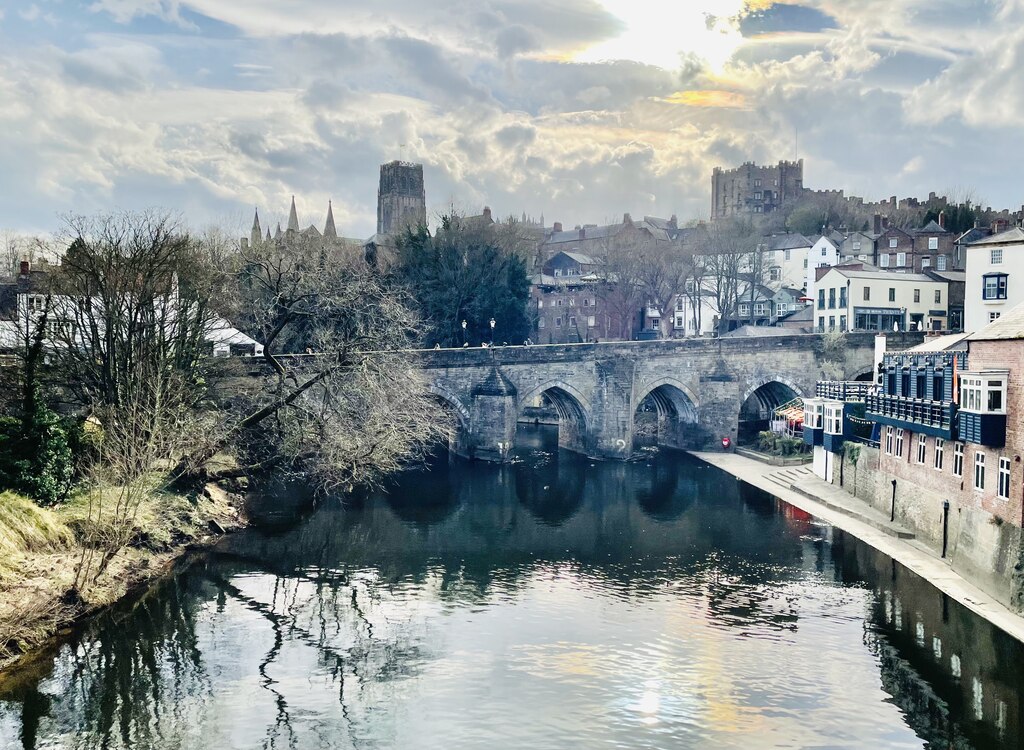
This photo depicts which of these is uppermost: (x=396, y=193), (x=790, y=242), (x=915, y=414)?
(x=396, y=193)

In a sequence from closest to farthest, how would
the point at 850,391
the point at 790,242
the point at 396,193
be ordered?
1. the point at 850,391
2. the point at 790,242
3. the point at 396,193

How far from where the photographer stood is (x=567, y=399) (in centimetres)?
5762

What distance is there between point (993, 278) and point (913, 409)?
2366 cm

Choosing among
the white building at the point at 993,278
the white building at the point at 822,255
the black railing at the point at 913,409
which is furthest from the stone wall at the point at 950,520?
the white building at the point at 822,255

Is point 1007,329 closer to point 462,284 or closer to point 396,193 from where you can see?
point 462,284

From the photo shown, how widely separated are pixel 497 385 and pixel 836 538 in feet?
74.9

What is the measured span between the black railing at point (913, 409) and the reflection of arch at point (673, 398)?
61.4ft

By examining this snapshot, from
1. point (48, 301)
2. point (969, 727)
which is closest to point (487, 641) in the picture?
point (969, 727)

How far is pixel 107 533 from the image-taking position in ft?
88.8

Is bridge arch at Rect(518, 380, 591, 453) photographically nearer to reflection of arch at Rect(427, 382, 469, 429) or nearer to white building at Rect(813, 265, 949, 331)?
reflection of arch at Rect(427, 382, 469, 429)

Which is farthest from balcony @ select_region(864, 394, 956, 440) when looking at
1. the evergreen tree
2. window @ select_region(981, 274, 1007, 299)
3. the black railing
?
the evergreen tree

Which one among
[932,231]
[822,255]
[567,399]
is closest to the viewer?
[567,399]

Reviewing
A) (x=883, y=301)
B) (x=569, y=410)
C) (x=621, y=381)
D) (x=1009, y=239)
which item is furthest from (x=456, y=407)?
(x=1009, y=239)

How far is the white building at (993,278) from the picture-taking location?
51.3 m
